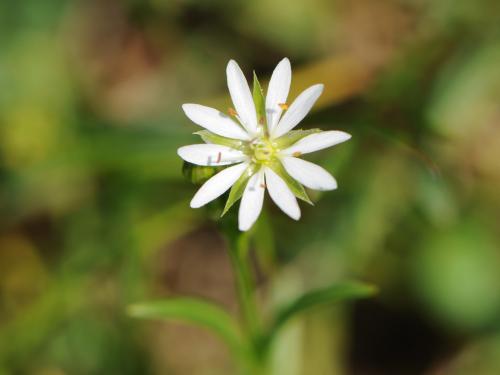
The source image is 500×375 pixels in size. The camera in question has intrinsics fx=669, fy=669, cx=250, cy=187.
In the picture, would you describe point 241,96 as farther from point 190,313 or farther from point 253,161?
point 190,313

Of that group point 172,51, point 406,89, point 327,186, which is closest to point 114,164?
point 172,51

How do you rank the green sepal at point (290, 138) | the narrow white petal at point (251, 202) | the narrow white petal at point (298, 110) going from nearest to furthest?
the narrow white petal at point (251, 202)
the narrow white petal at point (298, 110)
the green sepal at point (290, 138)

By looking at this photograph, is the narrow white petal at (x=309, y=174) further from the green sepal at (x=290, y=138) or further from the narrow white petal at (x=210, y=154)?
the narrow white petal at (x=210, y=154)

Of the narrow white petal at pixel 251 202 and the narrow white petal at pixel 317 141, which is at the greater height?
the narrow white petal at pixel 317 141

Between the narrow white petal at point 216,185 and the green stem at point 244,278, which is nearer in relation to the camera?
the narrow white petal at point 216,185

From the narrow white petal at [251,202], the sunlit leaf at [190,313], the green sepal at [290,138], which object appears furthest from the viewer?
the sunlit leaf at [190,313]

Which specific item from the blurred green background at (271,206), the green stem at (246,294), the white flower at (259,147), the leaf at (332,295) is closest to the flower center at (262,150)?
the white flower at (259,147)

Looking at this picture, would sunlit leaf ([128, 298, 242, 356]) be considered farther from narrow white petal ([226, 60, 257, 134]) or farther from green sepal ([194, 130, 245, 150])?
narrow white petal ([226, 60, 257, 134])
